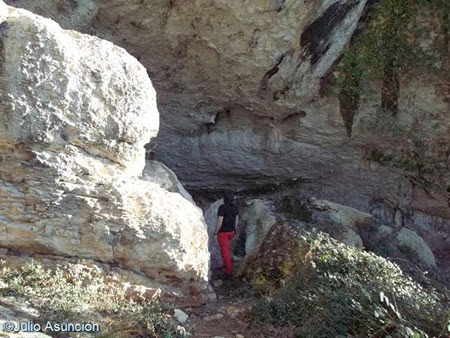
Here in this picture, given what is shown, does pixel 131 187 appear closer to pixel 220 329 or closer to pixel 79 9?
pixel 220 329

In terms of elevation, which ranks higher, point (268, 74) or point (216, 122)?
point (268, 74)

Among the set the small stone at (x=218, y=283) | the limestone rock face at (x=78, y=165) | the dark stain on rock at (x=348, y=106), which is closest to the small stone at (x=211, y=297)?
the limestone rock face at (x=78, y=165)

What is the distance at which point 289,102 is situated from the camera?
8477mm

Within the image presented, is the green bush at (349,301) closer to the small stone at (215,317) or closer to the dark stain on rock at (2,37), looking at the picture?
the small stone at (215,317)

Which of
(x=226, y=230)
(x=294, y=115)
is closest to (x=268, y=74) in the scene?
(x=294, y=115)

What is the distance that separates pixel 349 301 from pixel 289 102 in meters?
4.45

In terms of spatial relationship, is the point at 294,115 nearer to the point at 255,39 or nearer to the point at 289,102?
the point at 289,102

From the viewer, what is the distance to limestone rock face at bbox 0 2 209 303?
15.6 ft

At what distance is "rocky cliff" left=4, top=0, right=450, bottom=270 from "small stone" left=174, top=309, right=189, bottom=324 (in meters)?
4.15

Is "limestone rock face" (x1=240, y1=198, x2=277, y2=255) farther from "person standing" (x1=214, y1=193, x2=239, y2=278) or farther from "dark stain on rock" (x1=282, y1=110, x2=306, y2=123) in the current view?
"dark stain on rock" (x1=282, y1=110, x2=306, y2=123)

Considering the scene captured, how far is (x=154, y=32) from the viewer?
25.7 feet

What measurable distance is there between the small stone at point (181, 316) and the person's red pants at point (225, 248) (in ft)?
6.05

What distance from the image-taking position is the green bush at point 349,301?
414 centimetres

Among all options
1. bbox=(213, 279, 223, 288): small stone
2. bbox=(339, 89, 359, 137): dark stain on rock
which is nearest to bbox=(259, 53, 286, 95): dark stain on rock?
bbox=(339, 89, 359, 137): dark stain on rock
